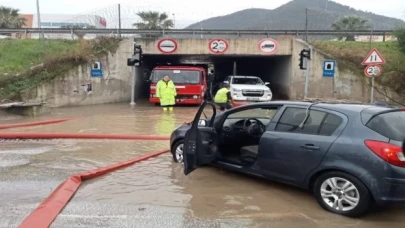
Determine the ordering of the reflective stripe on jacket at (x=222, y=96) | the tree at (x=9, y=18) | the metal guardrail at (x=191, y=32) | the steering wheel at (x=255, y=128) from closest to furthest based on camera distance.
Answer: the steering wheel at (x=255, y=128)
the reflective stripe on jacket at (x=222, y=96)
the metal guardrail at (x=191, y=32)
the tree at (x=9, y=18)

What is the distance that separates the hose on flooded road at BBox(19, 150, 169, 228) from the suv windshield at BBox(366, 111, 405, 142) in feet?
12.4

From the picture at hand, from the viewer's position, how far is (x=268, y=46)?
23.3 metres

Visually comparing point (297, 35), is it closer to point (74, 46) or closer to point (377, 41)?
point (377, 41)

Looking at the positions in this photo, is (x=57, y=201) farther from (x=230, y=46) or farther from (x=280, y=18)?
(x=280, y=18)

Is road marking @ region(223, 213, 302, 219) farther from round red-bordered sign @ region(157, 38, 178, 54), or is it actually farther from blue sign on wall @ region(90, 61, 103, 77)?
round red-bordered sign @ region(157, 38, 178, 54)

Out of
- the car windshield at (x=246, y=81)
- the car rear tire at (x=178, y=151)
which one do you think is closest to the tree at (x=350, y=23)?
the car windshield at (x=246, y=81)

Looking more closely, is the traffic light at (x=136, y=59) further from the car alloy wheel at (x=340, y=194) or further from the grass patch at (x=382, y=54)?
the car alloy wheel at (x=340, y=194)

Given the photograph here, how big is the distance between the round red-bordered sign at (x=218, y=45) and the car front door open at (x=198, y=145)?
17487 mm

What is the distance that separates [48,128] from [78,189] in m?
6.93

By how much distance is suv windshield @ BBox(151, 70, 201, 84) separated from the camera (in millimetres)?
20031

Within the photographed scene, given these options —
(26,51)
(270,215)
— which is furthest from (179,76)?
A: (270,215)

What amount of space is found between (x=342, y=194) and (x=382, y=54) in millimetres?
21109

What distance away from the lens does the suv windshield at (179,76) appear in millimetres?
20031

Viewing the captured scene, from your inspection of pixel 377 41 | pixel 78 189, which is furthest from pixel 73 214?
pixel 377 41
